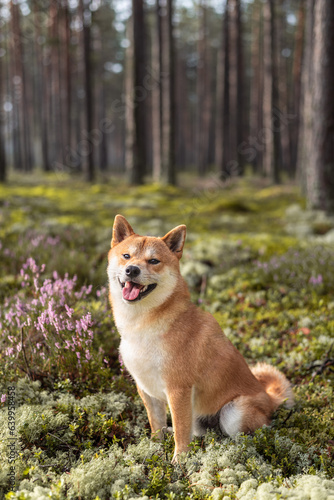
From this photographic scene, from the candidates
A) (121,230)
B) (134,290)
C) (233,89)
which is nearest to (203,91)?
(233,89)

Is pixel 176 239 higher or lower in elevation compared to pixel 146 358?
higher

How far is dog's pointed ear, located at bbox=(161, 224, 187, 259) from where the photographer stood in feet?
10.7

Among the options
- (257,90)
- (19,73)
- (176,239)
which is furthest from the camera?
(257,90)


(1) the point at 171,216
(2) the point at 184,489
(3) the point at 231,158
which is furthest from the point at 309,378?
(3) the point at 231,158

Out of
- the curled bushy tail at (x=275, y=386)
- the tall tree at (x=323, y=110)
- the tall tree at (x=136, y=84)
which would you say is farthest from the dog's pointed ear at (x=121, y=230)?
the tall tree at (x=136, y=84)

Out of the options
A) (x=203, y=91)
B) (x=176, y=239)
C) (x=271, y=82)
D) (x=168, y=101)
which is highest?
(x=203, y=91)

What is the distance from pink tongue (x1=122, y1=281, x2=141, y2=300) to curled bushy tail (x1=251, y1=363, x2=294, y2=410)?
1821 mm

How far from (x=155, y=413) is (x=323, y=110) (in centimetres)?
1015

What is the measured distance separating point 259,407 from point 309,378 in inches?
57.4

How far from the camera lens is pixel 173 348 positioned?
10.1 ft

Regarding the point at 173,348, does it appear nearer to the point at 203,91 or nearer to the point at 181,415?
the point at 181,415

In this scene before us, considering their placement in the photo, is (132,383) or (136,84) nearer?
(132,383)

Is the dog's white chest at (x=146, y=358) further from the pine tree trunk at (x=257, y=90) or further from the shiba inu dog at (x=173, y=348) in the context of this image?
the pine tree trunk at (x=257, y=90)

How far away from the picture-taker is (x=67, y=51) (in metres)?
26.0
